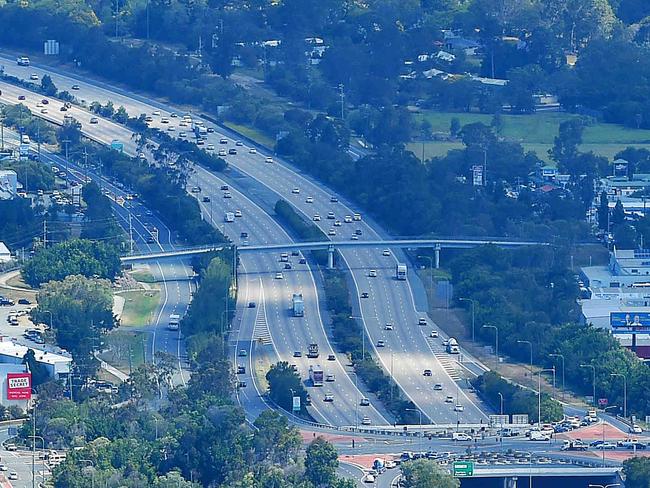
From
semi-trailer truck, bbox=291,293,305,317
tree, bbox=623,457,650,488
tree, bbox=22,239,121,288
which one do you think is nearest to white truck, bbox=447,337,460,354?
semi-trailer truck, bbox=291,293,305,317

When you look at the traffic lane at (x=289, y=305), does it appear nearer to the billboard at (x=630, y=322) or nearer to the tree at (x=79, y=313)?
the tree at (x=79, y=313)

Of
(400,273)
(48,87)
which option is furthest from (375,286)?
(48,87)

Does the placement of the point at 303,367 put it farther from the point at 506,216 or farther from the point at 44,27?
the point at 44,27

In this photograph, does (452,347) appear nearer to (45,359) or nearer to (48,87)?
(45,359)

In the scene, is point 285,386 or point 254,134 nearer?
point 285,386

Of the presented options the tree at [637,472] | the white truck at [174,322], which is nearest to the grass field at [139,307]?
the white truck at [174,322]

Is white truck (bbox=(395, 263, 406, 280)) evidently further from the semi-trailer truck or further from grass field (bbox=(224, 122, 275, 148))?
grass field (bbox=(224, 122, 275, 148))

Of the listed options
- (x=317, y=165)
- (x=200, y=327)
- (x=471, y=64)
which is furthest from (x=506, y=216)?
(x=471, y=64)
